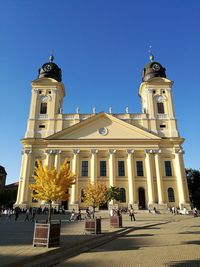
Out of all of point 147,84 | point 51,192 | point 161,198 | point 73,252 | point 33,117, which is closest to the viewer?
point 73,252

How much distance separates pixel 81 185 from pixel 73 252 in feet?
102

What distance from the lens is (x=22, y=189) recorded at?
38.8 metres

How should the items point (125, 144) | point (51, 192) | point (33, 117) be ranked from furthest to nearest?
point (33, 117) < point (125, 144) < point (51, 192)

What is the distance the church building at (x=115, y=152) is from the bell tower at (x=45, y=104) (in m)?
0.20

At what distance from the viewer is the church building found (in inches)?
1539

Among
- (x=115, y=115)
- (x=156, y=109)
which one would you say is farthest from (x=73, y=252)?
(x=156, y=109)

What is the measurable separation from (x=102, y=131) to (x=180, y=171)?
15798 millimetres

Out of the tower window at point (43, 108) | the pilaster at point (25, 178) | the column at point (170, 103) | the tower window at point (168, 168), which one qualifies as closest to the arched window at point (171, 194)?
the tower window at point (168, 168)

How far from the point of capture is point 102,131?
42469mm

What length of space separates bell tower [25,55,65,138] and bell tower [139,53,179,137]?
60.2 feet

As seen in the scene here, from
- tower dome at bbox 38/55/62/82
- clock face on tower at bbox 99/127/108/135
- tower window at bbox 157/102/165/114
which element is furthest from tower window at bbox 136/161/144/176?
tower dome at bbox 38/55/62/82

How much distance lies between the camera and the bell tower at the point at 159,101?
44.3 m

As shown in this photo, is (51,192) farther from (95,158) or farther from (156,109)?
(156,109)

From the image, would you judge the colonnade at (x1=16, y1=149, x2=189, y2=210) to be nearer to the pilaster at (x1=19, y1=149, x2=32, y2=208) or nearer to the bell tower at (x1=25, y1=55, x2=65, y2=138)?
the pilaster at (x1=19, y1=149, x2=32, y2=208)
